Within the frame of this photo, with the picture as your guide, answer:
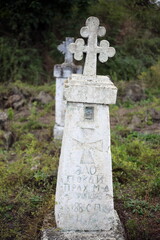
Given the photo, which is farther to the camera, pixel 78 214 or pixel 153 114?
pixel 153 114

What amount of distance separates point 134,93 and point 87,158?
8.20 m

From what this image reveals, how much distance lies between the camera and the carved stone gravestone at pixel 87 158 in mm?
3342

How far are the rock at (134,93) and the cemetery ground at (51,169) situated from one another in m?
0.30

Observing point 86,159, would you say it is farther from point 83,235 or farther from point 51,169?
point 51,169

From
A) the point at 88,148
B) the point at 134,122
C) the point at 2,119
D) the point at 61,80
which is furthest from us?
the point at 134,122

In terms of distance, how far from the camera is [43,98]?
1118 cm

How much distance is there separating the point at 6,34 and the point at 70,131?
1326 centimetres

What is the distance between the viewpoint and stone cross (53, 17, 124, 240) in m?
3.34

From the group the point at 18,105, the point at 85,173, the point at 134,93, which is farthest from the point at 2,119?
the point at 85,173

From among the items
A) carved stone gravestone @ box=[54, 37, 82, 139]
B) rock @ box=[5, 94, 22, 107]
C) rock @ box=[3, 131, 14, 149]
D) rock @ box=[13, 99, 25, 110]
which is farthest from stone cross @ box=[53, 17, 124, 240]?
rock @ box=[5, 94, 22, 107]

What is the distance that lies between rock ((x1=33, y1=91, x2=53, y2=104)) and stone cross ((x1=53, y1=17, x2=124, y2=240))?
760 centimetres

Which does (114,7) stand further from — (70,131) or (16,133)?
(70,131)

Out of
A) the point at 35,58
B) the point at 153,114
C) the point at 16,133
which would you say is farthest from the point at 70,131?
the point at 35,58

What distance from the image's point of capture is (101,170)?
11.3 feet
